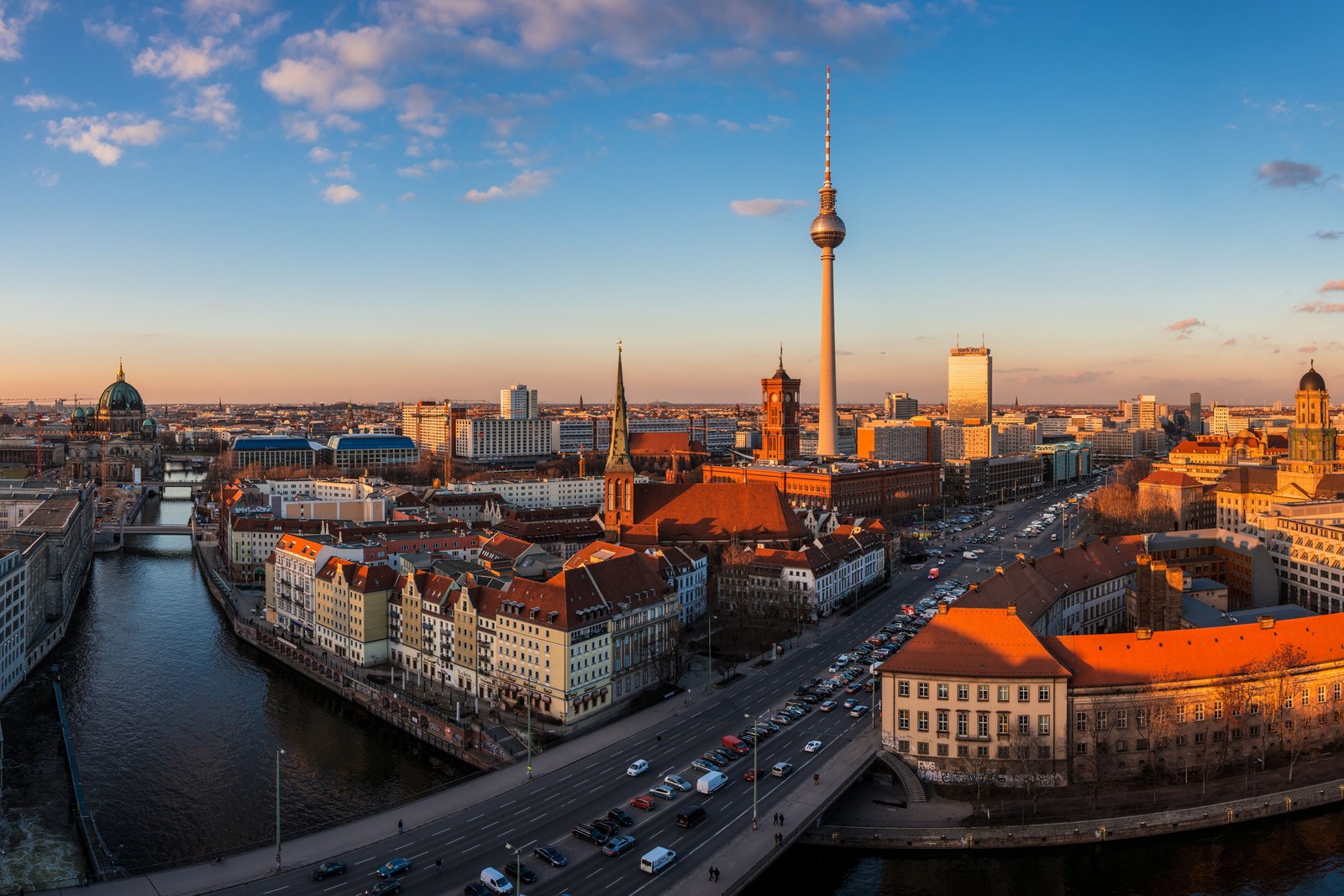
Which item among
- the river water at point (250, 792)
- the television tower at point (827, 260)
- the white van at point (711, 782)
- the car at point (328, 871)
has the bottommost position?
the river water at point (250, 792)

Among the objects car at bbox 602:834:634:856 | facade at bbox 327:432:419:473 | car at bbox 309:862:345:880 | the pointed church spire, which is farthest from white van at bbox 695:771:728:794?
facade at bbox 327:432:419:473

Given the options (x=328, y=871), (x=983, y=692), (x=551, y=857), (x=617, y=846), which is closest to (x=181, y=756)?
(x=328, y=871)

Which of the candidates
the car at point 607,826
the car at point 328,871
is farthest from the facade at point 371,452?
the car at point 607,826

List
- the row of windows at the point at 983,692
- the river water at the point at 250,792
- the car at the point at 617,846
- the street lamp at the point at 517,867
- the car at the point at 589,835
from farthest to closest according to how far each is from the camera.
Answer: the row of windows at the point at 983,692 → the river water at the point at 250,792 → the car at the point at 589,835 → the car at the point at 617,846 → the street lamp at the point at 517,867

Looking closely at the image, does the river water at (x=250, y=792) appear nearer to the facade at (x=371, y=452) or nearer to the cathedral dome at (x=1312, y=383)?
the cathedral dome at (x=1312, y=383)

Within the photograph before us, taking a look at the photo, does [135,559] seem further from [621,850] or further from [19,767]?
[621,850]

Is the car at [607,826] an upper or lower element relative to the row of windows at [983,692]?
lower

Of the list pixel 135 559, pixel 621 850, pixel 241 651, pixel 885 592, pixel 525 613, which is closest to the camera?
pixel 621 850

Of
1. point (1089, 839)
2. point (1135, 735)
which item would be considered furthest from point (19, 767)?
point (1135, 735)

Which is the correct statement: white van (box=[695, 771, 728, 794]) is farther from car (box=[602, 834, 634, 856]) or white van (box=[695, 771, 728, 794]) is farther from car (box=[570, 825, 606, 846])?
car (box=[570, 825, 606, 846])
